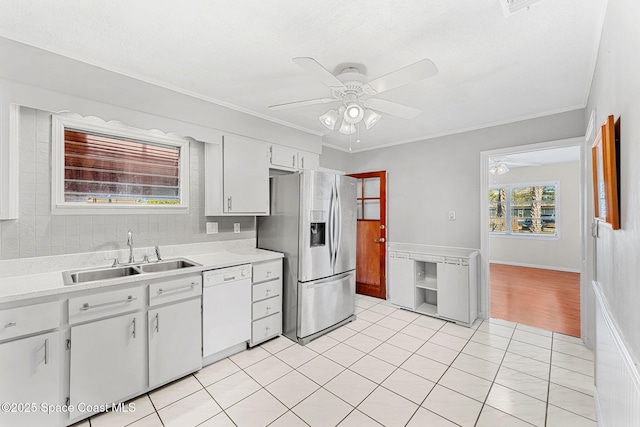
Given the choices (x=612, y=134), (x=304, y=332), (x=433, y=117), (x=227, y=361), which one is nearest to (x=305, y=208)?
(x=304, y=332)

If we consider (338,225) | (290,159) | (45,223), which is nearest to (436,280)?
(338,225)

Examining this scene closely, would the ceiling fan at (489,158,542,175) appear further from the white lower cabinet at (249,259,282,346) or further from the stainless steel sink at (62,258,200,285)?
the stainless steel sink at (62,258,200,285)

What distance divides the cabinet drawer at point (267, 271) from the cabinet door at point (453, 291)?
201 cm

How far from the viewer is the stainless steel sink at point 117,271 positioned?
206 cm

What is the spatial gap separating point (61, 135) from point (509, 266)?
824cm

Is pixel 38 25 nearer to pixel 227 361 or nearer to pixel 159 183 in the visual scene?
pixel 159 183

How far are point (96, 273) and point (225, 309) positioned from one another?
41.1 inches

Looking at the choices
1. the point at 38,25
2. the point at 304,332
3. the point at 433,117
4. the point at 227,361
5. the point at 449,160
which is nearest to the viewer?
the point at 38,25

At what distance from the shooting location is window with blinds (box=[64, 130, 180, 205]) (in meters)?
2.26

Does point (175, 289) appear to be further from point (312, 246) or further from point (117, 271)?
point (312, 246)

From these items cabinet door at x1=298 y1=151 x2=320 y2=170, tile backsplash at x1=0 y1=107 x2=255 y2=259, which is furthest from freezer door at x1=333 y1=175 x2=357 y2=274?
tile backsplash at x1=0 y1=107 x2=255 y2=259

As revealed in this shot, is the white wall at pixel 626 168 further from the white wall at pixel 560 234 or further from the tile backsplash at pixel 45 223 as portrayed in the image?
the white wall at pixel 560 234

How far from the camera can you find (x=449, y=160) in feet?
12.5

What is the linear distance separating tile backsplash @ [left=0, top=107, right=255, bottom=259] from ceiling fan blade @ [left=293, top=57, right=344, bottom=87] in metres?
2.02
